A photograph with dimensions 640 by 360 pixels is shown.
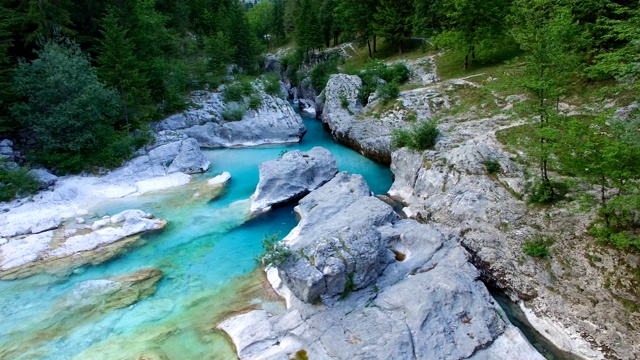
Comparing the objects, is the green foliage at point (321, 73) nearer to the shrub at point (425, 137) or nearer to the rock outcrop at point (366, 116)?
the rock outcrop at point (366, 116)

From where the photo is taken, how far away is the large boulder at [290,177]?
23.8 metres

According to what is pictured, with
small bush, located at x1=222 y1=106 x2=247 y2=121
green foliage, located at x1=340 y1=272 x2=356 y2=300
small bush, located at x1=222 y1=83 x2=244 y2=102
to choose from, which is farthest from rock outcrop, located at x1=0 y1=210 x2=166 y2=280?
small bush, located at x1=222 y1=83 x2=244 y2=102

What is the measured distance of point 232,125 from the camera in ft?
125

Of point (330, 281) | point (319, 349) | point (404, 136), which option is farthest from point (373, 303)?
point (404, 136)

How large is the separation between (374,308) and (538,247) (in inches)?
310

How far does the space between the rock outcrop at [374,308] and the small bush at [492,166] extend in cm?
609

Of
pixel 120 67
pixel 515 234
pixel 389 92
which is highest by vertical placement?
pixel 120 67

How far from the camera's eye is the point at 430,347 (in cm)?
1151

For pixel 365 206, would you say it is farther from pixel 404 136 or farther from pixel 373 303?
pixel 404 136

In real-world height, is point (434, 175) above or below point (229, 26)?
below

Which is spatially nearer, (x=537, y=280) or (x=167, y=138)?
(x=537, y=280)

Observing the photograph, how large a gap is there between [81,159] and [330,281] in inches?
905

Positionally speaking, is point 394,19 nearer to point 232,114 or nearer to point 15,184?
point 232,114

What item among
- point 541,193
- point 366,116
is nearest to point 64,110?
point 366,116
